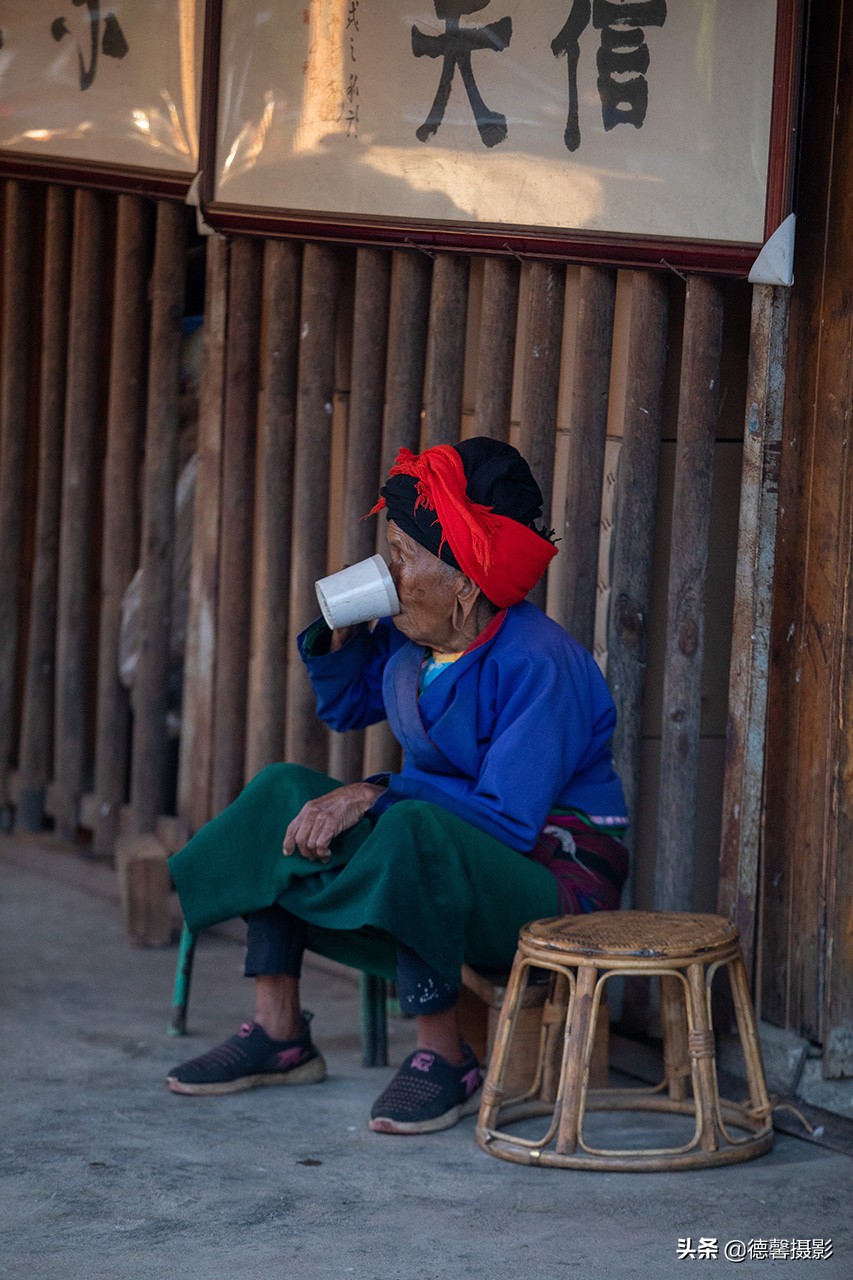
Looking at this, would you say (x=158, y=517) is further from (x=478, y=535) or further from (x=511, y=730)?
(x=511, y=730)

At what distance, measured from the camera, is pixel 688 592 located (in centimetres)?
374

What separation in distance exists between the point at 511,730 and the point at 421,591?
39 cm

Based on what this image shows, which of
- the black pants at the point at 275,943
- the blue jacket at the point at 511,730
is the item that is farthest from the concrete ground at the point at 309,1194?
the blue jacket at the point at 511,730

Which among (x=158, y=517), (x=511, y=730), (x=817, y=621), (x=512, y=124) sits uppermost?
(x=512, y=124)

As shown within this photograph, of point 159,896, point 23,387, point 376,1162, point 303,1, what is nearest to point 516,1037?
point 376,1162

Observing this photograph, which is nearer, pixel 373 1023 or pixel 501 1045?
pixel 501 1045

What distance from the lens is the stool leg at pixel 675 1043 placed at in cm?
342

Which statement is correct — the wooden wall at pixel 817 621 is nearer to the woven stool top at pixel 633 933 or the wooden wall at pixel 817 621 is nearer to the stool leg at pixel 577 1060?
the woven stool top at pixel 633 933

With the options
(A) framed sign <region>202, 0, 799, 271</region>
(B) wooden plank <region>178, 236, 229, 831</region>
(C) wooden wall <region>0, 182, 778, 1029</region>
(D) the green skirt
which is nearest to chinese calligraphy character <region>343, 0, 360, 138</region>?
(A) framed sign <region>202, 0, 799, 271</region>

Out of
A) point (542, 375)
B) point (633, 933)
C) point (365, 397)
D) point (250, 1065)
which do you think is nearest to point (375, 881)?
point (633, 933)

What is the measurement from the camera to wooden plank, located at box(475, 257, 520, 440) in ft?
13.4

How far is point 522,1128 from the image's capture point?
133 inches

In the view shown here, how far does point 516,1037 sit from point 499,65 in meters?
2.20

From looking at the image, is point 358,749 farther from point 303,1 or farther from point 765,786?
point 303,1
